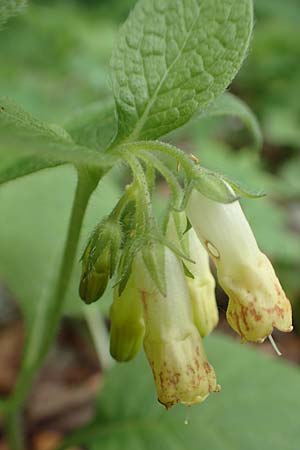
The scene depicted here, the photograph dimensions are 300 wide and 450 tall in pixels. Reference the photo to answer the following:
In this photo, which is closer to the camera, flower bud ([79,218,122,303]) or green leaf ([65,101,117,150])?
flower bud ([79,218,122,303])

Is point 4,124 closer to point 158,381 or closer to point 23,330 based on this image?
point 158,381

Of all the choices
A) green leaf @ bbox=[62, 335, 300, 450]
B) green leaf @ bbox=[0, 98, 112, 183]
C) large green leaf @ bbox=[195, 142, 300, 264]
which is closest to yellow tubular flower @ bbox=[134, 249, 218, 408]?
green leaf @ bbox=[0, 98, 112, 183]

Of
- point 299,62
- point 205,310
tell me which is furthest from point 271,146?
point 205,310

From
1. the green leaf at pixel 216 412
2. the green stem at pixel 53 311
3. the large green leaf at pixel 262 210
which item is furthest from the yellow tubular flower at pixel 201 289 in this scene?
the large green leaf at pixel 262 210

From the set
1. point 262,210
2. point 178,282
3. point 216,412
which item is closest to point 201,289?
point 178,282

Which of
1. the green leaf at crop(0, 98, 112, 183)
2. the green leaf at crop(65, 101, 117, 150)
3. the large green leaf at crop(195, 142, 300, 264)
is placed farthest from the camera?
the large green leaf at crop(195, 142, 300, 264)

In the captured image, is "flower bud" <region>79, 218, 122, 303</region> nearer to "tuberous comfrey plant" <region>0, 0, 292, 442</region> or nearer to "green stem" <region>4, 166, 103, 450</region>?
"tuberous comfrey plant" <region>0, 0, 292, 442</region>

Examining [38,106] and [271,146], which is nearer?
[38,106]

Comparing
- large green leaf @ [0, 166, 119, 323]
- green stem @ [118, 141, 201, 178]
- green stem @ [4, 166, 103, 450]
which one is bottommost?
large green leaf @ [0, 166, 119, 323]

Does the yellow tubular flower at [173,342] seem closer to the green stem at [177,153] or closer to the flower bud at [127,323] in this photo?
the flower bud at [127,323]
